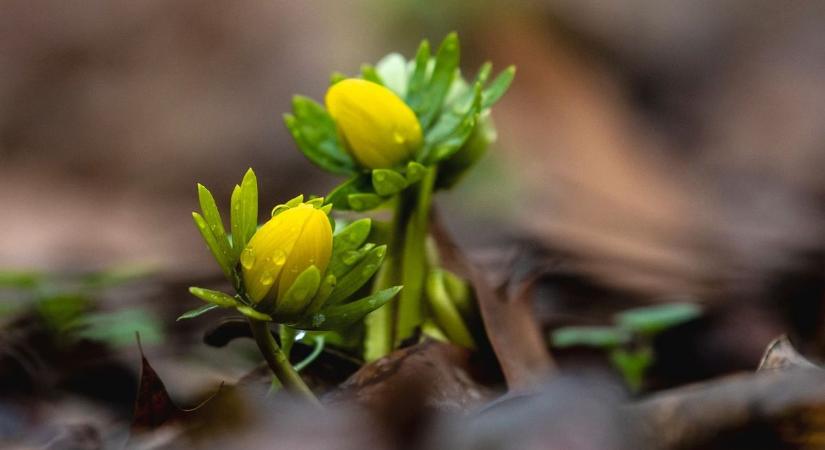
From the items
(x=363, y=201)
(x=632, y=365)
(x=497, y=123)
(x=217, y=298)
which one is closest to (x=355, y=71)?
(x=497, y=123)

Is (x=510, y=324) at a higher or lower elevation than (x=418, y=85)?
lower

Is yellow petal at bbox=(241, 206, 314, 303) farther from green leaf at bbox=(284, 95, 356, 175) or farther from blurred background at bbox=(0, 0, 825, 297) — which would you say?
blurred background at bbox=(0, 0, 825, 297)

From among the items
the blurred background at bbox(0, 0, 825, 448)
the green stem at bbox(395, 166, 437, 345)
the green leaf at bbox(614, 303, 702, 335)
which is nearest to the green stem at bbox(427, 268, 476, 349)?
the green stem at bbox(395, 166, 437, 345)

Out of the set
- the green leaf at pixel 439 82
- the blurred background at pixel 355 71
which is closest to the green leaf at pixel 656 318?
the green leaf at pixel 439 82

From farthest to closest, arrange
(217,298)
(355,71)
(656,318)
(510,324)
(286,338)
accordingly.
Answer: (355,71), (656,318), (510,324), (286,338), (217,298)

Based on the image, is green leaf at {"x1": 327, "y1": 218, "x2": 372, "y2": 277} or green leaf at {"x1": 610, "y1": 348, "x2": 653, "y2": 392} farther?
green leaf at {"x1": 610, "y1": 348, "x2": 653, "y2": 392}

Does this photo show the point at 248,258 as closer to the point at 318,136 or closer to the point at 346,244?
the point at 346,244
